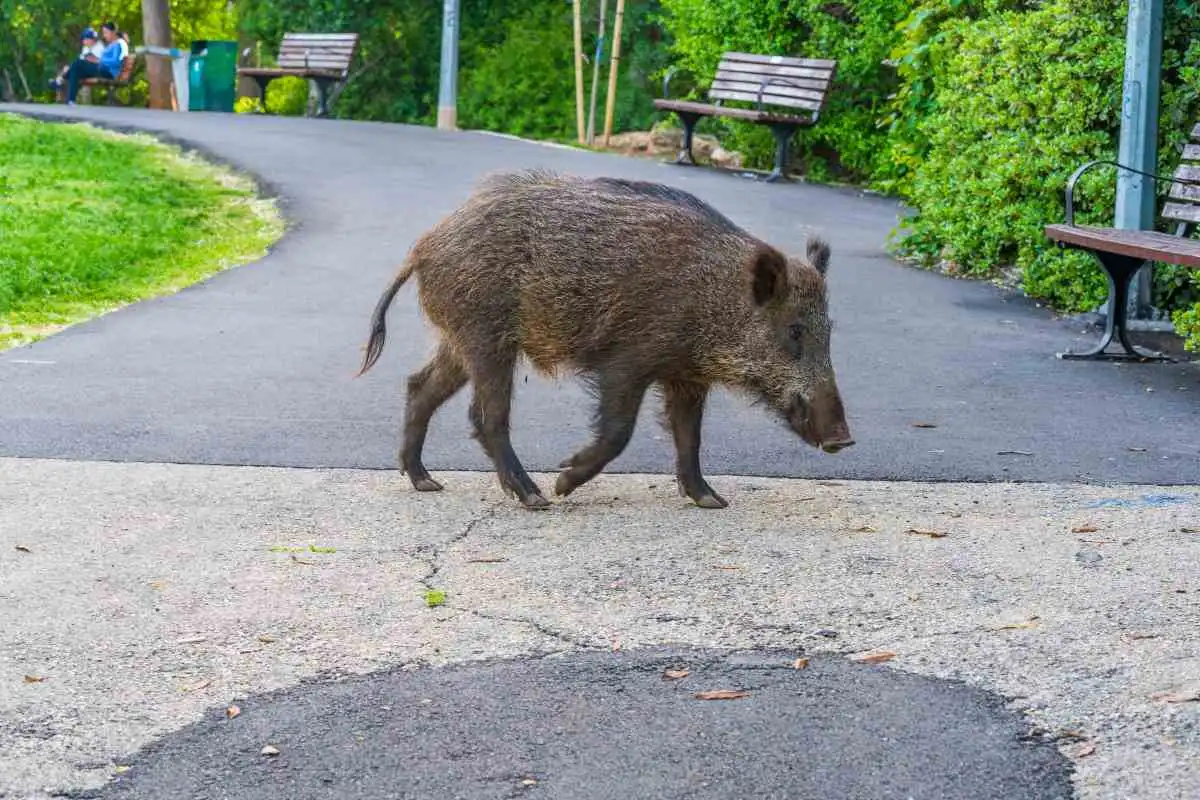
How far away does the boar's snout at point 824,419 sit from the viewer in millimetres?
6320

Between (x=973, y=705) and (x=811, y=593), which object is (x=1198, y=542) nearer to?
(x=811, y=593)

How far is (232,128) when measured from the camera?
22844 millimetres

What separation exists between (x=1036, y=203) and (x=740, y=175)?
8.06 meters

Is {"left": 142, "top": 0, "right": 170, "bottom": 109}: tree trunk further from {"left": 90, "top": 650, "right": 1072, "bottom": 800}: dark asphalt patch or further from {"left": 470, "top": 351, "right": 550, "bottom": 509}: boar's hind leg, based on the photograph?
{"left": 90, "top": 650, "right": 1072, "bottom": 800}: dark asphalt patch

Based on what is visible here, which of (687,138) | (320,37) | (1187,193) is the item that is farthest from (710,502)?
(320,37)

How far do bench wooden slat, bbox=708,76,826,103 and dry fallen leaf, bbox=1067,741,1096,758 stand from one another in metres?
15.1

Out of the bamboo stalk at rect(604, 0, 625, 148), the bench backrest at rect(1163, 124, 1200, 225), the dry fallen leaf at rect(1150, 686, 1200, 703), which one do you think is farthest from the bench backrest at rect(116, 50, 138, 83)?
the dry fallen leaf at rect(1150, 686, 1200, 703)

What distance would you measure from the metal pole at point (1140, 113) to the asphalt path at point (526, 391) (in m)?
0.80

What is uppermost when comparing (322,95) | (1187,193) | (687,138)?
(1187,193)

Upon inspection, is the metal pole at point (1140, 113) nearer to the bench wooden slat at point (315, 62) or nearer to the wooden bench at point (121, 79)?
the bench wooden slat at point (315, 62)

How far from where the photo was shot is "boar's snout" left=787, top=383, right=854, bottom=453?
6.32 metres

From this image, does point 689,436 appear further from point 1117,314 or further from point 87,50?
point 87,50

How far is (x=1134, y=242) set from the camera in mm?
9188

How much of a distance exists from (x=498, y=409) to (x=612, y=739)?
2591 millimetres
